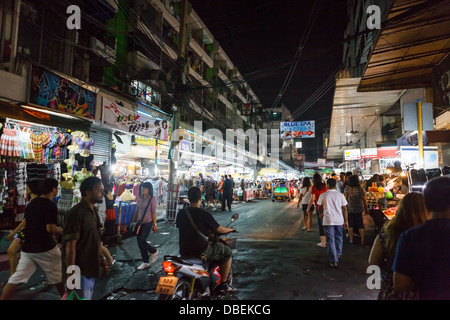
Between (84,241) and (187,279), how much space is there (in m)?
1.43

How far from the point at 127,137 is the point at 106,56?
3.94 meters

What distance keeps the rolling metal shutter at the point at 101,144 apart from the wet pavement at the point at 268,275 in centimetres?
369

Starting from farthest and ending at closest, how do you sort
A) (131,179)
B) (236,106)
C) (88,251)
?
(236,106)
(131,179)
(88,251)

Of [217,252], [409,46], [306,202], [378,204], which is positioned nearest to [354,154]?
[306,202]

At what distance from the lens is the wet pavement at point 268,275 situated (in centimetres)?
461

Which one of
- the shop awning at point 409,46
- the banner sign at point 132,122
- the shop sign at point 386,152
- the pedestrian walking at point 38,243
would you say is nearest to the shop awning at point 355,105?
the shop awning at point 409,46

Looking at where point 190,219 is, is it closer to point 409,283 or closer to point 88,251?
point 88,251

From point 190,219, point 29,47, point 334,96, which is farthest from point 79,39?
point 334,96

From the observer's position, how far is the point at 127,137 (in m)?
12.2

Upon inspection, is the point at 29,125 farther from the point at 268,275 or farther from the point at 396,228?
the point at 396,228

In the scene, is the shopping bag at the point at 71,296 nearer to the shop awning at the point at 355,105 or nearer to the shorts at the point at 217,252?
the shorts at the point at 217,252

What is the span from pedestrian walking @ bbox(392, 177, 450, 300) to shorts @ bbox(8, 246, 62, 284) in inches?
168

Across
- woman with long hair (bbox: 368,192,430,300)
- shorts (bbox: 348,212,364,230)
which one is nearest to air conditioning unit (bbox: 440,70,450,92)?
shorts (bbox: 348,212,364,230)

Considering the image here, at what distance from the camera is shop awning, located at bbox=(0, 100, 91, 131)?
20.8 feet
